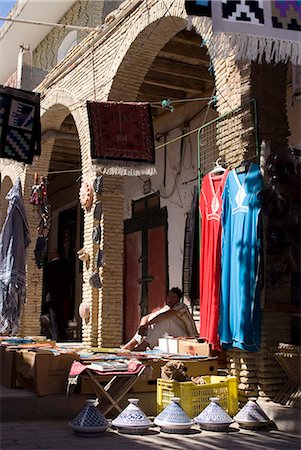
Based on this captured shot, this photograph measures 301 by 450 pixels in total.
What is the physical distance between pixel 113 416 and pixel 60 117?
7679 millimetres

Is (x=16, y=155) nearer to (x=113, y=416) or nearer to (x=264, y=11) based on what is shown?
(x=113, y=416)

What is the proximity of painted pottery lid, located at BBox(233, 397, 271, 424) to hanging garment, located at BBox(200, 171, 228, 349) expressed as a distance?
871mm

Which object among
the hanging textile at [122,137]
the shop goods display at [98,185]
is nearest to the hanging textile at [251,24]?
the hanging textile at [122,137]

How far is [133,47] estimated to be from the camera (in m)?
8.83

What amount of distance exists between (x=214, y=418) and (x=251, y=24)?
3.26 meters

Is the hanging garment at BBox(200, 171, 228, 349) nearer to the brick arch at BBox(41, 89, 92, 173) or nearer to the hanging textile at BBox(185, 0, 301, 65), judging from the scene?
the hanging textile at BBox(185, 0, 301, 65)

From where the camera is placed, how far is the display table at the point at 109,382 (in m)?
5.32

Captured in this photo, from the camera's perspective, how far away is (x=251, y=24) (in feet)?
14.4

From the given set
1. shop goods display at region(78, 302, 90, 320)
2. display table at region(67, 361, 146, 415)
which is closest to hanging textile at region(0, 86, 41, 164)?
shop goods display at region(78, 302, 90, 320)

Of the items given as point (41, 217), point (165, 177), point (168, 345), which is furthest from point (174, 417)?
point (41, 217)

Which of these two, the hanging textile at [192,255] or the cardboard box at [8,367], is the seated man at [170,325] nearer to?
the cardboard box at [8,367]

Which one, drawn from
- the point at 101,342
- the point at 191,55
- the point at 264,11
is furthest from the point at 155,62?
the point at 264,11

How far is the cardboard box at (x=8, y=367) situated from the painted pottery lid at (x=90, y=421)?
1.59 meters

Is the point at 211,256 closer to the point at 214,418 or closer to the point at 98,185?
the point at 214,418
